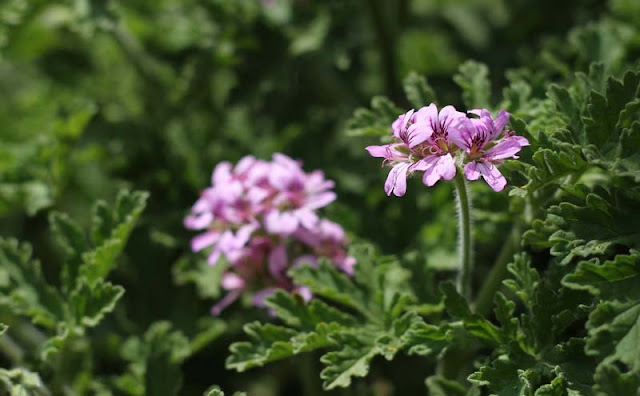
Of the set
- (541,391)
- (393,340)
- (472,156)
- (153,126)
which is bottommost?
(541,391)

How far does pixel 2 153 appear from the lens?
12.8 ft

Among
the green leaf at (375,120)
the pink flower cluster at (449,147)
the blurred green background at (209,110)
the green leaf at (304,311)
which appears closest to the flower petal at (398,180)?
the pink flower cluster at (449,147)

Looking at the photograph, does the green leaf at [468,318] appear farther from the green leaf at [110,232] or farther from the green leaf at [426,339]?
the green leaf at [110,232]

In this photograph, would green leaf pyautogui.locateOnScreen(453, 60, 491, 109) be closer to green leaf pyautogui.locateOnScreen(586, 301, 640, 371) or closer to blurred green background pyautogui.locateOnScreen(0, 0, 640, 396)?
blurred green background pyautogui.locateOnScreen(0, 0, 640, 396)

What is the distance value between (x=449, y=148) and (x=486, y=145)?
12 centimetres

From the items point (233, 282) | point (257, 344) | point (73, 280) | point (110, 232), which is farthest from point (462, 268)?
point (73, 280)

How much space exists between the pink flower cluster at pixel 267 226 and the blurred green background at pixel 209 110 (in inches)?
11.9

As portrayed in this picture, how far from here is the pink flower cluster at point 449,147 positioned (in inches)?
95.1

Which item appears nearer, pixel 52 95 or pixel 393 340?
pixel 393 340

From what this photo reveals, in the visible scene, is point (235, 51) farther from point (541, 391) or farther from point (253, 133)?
point (541, 391)

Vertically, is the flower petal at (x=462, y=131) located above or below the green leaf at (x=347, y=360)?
above

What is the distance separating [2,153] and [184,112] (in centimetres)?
110

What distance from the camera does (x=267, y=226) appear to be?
3170 millimetres

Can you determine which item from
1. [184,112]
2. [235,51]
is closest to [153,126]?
[184,112]
